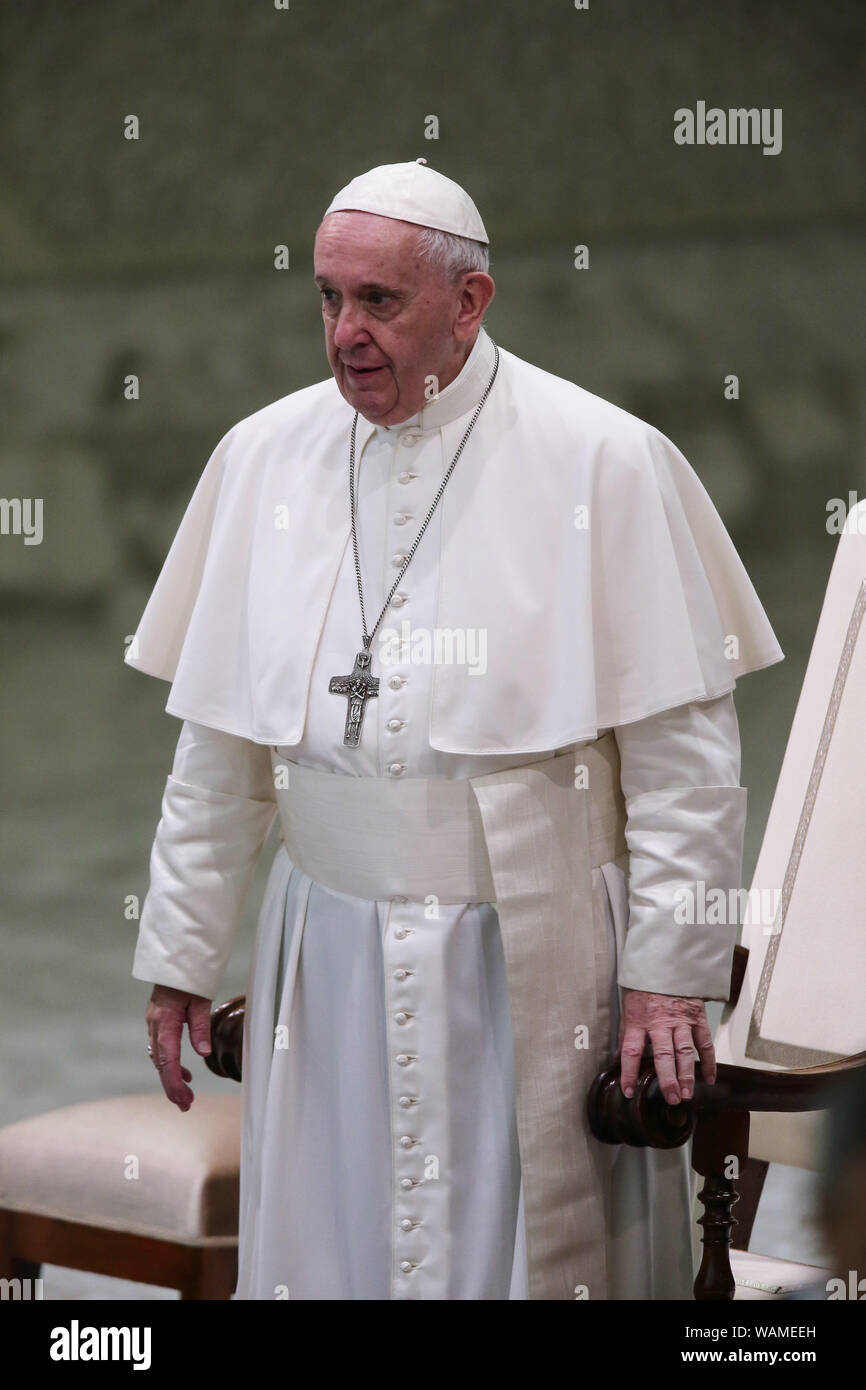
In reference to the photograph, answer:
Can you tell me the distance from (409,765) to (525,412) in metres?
0.53

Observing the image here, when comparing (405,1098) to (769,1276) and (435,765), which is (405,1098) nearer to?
(435,765)

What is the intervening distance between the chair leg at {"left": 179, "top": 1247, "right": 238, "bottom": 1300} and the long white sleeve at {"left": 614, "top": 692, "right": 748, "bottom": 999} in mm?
983

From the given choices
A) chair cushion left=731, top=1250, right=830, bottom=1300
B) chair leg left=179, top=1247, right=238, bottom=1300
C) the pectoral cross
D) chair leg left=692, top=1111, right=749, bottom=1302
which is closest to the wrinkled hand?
chair leg left=692, top=1111, right=749, bottom=1302

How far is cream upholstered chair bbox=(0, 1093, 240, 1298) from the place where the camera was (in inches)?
116

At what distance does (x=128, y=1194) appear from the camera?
9.76 feet

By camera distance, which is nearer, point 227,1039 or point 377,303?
point 377,303

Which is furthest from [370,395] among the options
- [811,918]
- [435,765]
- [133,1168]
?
[133,1168]

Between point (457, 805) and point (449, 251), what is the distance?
2.41 ft

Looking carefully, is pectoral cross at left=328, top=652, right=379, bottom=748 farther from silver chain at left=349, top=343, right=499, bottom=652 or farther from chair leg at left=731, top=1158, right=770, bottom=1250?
chair leg at left=731, top=1158, right=770, bottom=1250

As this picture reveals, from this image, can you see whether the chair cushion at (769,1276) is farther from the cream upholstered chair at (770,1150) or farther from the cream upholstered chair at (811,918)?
the cream upholstered chair at (770,1150)

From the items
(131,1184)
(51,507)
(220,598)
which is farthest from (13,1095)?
(51,507)

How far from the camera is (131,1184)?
297 cm

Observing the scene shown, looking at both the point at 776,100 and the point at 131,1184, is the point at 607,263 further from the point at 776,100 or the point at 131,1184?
the point at 131,1184

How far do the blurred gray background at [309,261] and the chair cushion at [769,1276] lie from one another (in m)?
3.74
